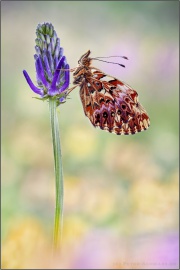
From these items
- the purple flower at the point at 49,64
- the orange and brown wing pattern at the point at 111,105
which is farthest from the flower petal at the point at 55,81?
the orange and brown wing pattern at the point at 111,105

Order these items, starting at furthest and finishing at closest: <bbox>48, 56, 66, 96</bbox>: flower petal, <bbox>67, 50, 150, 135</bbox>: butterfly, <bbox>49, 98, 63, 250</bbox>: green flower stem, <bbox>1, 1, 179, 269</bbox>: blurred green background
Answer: <bbox>1, 1, 179, 269</bbox>: blurred green background, <bbox>67, 50, 150, 135</bbox>: butterfly, <bbox>48, 56, 66, 96</bbox>: flower petal, <bbox>49, 98, 63, 250</bbox>: green flower stem

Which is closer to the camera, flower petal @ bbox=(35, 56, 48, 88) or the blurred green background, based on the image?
flower petal @ bbox=(35, 56, 48, 88)

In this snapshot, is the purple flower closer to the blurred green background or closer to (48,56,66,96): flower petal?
(48,56,66,96): flower petal

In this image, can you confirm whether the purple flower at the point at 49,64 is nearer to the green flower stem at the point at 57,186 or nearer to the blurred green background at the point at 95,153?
the green flower stem at the point at 57,186

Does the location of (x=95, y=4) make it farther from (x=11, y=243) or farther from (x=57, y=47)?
(x=57, y=47)

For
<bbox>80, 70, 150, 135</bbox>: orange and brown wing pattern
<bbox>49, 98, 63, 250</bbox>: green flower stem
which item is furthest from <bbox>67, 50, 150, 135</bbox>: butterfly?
<bbox>49, 98, 63, 250</bbox>: green flower stem

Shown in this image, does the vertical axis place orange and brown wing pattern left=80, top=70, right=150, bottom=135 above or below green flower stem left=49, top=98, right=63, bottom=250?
above

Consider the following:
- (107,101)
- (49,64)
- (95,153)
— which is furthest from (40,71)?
(95,153)
